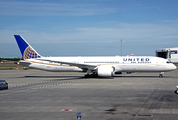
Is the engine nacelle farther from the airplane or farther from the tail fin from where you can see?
the tail fin

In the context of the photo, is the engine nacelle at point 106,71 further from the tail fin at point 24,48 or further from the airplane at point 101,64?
the tail fin at point 24,48

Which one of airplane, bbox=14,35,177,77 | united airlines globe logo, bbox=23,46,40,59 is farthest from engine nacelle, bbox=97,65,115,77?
united airlines globe logo, bbox=23,46,40,59

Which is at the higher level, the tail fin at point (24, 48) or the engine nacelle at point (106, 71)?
the tail fin at point (24, 48)

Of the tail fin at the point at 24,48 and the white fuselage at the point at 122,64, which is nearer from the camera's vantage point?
the white fuselage at the point at 122,64

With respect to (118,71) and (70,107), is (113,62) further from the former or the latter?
(70,107)

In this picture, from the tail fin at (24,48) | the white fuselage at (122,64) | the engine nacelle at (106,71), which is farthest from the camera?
the tail fin at (24,48)

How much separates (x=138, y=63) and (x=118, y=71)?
3942 mm

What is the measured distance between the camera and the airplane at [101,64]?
123 ft

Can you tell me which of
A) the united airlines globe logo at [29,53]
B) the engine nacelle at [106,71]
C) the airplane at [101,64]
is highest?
the united airlines globe logo at [29,53]

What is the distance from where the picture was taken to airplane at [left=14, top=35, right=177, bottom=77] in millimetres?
37625

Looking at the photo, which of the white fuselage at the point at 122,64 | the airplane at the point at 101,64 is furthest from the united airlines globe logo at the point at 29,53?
the white fuselage at the point at 122,64

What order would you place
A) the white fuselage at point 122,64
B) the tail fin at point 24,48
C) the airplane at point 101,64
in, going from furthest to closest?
the tail fin at point 24,48 → the white fuselage at point 122,64 → the airplane at point 101,64

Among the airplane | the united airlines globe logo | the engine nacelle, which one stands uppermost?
the united airlines globe logo

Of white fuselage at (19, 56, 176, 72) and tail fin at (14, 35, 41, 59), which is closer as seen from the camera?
white fuselage at (19, 56, 176, 72)
